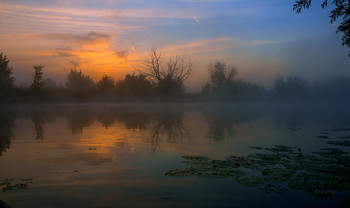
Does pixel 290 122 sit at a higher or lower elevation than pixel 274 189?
higher

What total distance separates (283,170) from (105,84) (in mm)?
56693

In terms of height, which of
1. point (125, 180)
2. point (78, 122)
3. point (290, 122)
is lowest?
point (125, 180)

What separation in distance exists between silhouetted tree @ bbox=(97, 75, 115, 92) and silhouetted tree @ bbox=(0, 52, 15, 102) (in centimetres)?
1877

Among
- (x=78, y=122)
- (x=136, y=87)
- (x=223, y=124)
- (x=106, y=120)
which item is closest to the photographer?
(x=223, y=124)

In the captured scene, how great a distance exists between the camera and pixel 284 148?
8.55 metres

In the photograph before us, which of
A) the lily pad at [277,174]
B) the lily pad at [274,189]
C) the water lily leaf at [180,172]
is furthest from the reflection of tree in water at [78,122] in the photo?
the lily pad at [274,189]

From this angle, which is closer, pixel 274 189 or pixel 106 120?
pixel 274 189

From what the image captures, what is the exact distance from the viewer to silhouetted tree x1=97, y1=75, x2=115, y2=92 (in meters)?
58.4

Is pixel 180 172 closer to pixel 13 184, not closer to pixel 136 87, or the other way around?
pixel 13 184

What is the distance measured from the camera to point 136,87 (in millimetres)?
58188

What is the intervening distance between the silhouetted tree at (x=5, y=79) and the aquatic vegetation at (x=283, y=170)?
4212 centimetres

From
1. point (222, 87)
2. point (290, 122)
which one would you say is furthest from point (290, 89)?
point (290, 122)

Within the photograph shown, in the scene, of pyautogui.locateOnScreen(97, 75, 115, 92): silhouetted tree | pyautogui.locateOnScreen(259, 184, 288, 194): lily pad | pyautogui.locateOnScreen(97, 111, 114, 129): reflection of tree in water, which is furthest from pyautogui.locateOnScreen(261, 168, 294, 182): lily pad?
pyautogui.locateOnScreen(97, 75, 115, 92): silhouetted tree

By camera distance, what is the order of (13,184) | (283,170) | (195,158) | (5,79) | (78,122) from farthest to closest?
1. (5,79)
2. (78,122)
3. (195,158)
4. (283,170)
5. (13,184)
